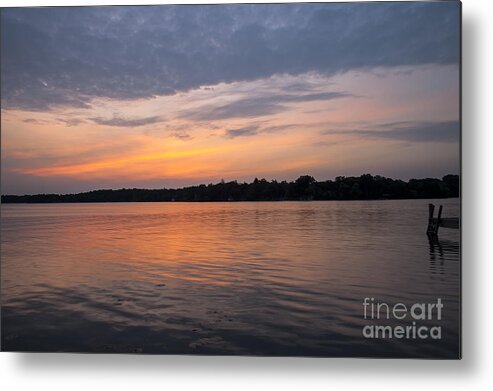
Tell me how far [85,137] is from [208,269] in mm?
1619

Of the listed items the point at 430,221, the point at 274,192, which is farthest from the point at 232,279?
the point at 430,221

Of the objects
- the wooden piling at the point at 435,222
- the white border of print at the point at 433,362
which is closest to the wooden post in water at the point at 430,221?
the wooden piling at the point at 435,222

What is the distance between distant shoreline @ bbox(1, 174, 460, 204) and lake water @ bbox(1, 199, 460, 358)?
8cm

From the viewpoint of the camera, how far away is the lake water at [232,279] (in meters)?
4.03

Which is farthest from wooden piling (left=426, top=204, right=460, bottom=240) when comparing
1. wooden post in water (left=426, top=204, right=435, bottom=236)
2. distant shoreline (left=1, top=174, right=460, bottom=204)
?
distant shoreline (left=1, top=174, right=460, bottom=204)

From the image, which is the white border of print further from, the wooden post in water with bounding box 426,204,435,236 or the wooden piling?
the wooden post in water with bounding box 426,204,435,236

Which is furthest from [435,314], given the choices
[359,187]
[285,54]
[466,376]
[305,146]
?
[285,54]

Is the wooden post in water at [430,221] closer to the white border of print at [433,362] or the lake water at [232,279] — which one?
the lake water at [232,279]

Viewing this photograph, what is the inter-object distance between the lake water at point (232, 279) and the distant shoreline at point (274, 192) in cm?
8

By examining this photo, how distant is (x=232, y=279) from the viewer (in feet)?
15.9

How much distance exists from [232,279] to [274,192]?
0.88 meters

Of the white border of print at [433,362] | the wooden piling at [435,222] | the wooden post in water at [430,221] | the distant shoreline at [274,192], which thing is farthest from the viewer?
the distant shoreline at [274,192]

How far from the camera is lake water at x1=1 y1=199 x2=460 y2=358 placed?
403 cm

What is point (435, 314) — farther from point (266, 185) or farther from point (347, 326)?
point (266, 185)
